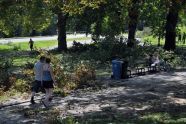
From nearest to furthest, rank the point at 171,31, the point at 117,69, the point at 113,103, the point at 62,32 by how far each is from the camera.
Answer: the point at 113,103
the point at 117,69
the point at 171,31
the point at 62,32

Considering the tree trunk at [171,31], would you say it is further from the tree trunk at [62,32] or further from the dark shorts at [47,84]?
the dark shorts at [47,84]

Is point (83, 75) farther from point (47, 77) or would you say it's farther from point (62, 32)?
point (62, 32)

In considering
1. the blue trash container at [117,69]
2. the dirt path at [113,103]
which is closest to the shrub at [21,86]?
the dirt path at [113,103]

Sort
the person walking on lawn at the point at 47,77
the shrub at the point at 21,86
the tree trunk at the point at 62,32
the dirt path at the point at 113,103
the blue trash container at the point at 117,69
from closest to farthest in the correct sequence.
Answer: the dirt path at the point at 113,103, the person walking on lawn at the point at 47,77, the shrub at the point at 21,86, the blue trash container at the point at 117,69, the tree trunk at the point at 62,32

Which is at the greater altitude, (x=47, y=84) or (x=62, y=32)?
(x=62, y=32)

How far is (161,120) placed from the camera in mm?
14195

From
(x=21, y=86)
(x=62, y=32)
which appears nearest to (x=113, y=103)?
(x=21, y=86)

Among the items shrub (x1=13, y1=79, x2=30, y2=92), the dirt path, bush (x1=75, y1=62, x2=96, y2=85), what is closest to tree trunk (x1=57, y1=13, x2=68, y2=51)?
bush (x1=75, y1=62, x2=96, y2=85)

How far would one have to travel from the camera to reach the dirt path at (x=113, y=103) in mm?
15789

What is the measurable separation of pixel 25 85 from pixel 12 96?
143 cm

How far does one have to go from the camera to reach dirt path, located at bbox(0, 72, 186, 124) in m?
15.8

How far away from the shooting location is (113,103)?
17.8 meters

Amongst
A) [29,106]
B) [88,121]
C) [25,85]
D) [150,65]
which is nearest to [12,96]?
[25,85]

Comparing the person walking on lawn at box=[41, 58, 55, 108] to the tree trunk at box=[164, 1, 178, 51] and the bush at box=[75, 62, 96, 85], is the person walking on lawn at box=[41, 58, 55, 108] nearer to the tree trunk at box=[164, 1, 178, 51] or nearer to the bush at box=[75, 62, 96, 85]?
the bush at box=[75, 62, 96, 85]
